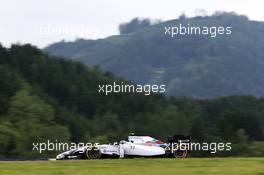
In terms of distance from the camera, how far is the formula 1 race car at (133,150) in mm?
22156

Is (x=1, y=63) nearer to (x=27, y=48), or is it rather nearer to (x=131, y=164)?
(x=27, y=48)

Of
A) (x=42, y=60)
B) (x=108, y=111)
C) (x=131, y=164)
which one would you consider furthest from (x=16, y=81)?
(x=131, y=164)

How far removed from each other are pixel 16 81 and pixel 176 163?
211 feet

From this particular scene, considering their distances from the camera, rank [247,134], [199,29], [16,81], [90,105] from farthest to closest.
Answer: [16,81] → [247,134] → [90,105] → [199,29]

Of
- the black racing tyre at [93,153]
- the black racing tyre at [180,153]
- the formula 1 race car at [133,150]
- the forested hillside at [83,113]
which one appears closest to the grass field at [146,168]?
the black racing tyre at [93,153]

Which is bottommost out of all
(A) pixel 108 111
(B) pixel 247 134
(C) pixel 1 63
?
(B) pixel 247 134

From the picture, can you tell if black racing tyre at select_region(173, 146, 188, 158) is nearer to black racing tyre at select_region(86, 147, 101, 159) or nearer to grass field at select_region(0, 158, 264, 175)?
black racing tyre at select_region(86, 147, 101, 159)

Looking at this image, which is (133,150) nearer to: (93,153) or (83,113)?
(93,153)

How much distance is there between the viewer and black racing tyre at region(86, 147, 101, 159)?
72.3 ft

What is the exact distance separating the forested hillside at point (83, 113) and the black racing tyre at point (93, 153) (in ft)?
81.8

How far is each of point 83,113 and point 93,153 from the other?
4070 centimetres

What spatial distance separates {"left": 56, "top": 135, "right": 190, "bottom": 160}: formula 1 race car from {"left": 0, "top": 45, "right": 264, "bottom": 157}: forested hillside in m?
24.4

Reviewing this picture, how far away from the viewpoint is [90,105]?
64125 mm

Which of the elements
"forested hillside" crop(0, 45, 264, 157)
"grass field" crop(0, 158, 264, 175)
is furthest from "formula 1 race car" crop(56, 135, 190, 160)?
"forested hillside" crop(0, 45, 264, 157)
